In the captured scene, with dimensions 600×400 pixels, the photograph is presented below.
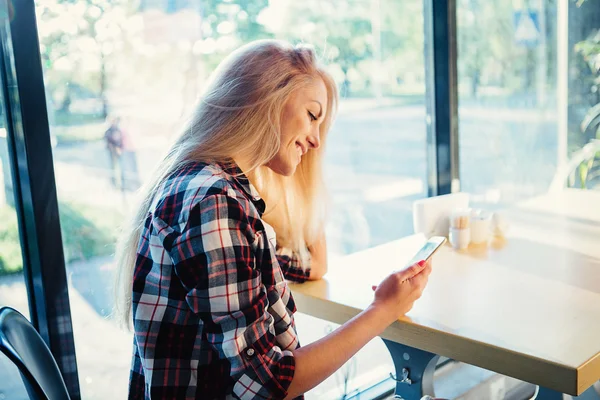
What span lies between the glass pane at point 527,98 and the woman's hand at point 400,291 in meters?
1.57

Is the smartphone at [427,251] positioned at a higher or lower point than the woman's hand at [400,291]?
higher

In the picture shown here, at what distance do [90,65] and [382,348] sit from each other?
1.57 meters

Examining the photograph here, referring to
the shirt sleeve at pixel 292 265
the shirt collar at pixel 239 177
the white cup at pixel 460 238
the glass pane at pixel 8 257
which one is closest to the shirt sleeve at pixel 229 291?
the shirt collar at pixel 239 177

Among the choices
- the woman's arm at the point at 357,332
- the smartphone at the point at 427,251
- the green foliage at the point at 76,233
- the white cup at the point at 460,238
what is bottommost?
the white cup at the point at 460,238

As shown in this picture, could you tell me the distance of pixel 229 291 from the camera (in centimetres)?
99

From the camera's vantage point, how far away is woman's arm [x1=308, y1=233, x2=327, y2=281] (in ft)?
A: 5.45

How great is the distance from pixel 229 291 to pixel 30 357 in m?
0.37

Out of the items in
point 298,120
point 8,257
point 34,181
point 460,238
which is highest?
point 298,120

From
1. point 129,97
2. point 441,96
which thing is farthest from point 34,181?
point 441,96

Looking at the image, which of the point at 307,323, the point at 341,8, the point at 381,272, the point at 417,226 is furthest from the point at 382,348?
the point at 341,8

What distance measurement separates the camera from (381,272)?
5.71 ft

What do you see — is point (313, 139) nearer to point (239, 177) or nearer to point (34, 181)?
point (239, 177)

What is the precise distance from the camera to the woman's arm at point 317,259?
166 centimetres

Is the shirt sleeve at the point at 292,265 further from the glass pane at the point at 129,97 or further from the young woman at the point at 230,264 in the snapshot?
the glass pane at the point at 129,97
